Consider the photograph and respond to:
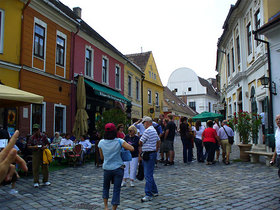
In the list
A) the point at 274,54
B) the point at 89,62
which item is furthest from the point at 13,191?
the point at 89,62

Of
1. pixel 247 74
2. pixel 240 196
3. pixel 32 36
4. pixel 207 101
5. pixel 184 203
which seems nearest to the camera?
pixel 184 203

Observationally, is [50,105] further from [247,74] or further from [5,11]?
[247,74]

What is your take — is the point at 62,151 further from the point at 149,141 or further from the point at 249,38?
the point at 249,38

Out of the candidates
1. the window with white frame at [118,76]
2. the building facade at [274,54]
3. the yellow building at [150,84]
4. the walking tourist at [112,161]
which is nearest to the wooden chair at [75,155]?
the walking tourist at [112,161]

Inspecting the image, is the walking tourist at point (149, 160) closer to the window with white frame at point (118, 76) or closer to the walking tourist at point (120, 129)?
the walking tourist at point (120, 129)

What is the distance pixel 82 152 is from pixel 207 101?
49.5 metres

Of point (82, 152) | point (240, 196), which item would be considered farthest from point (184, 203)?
point (82, 152)

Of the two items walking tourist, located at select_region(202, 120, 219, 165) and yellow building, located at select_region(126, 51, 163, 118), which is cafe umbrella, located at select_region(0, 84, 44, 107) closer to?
walking tourist, located at select_region(202, 120, 219, 165)

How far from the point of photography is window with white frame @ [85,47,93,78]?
1764 centimetres

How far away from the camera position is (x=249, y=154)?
11164 millimetres

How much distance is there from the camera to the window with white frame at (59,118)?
14430 millimetres

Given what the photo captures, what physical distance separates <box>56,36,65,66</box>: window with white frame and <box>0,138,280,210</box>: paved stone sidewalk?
7635 mm

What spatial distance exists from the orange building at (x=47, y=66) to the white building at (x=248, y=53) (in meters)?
9.79

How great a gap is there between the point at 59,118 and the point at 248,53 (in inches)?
458
